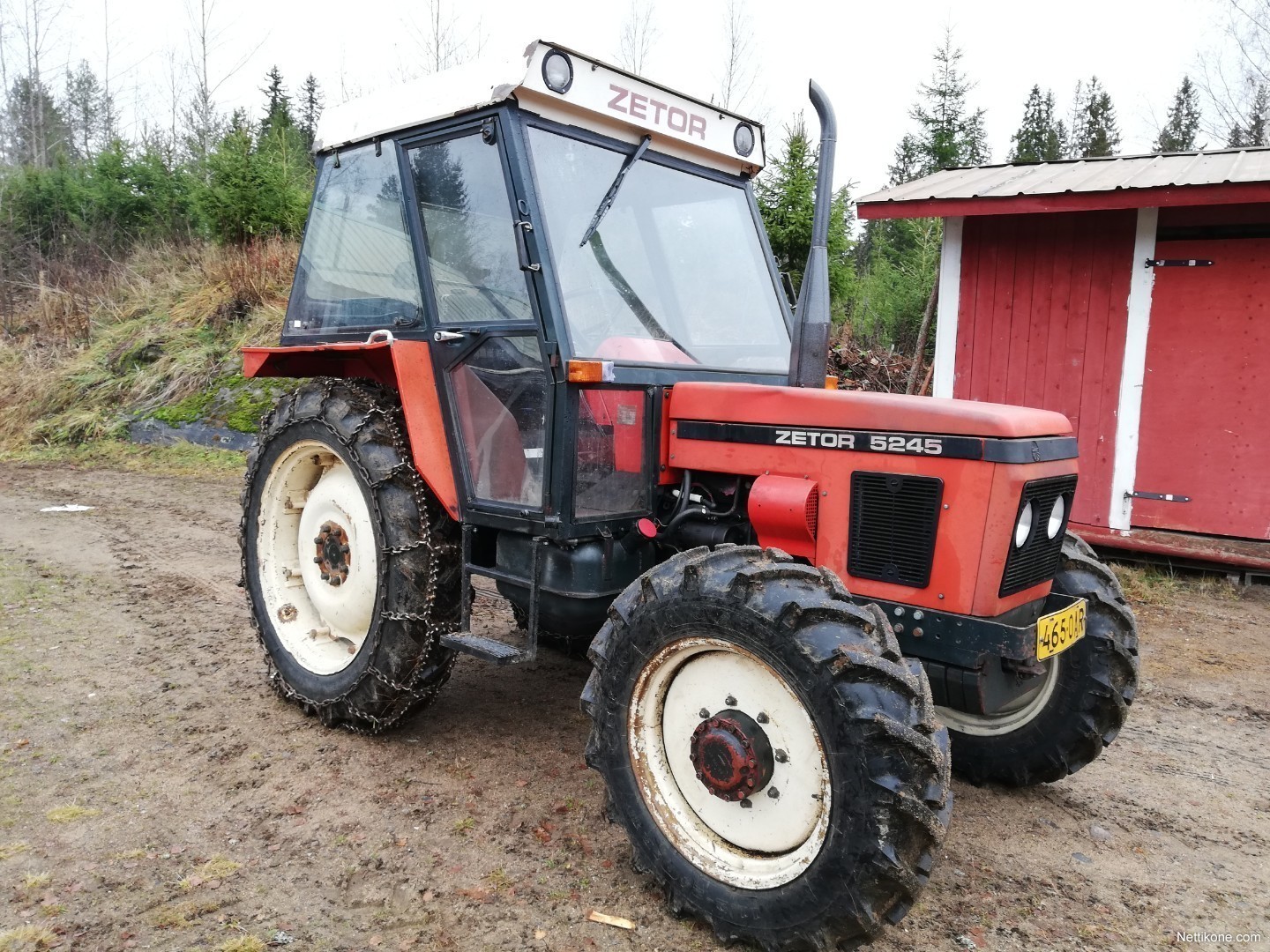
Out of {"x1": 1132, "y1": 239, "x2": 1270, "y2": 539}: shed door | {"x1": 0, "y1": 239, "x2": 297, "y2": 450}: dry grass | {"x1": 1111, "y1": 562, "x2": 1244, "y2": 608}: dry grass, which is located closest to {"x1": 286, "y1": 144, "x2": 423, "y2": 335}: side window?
{"x1": 1111, "y1": 562, "x2": 1244, "y2": 608}: dry grass

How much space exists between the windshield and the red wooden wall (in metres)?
4.24

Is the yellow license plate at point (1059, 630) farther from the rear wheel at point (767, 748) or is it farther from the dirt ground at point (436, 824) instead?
the dirt ground at point (436, 824)

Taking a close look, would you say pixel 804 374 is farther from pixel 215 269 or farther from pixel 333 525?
pixel 215 269

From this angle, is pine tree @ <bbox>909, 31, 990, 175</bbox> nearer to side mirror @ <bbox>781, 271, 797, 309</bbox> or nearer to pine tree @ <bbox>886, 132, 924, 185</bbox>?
pine tree @ <bbox>886, 132, 924, 185</bbox>

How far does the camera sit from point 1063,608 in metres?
2.77

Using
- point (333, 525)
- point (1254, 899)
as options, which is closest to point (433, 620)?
point (333, 525)

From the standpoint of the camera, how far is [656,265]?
10.9 ft

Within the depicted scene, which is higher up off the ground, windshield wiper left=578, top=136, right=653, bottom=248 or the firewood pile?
windshield wiper left=578, top=136, right=653, bottom=248

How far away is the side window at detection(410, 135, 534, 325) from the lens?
3.06 meters

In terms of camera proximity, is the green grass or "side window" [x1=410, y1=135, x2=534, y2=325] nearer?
"side window" [x1=410, y1=135, x2=534, y2=325]

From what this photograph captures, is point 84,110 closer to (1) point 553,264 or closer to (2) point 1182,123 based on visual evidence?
(1) point 553,264

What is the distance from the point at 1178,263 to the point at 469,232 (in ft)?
18.3

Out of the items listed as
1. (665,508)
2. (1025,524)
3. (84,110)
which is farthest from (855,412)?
(84,110)

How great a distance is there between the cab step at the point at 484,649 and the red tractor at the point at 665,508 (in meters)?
0.02
